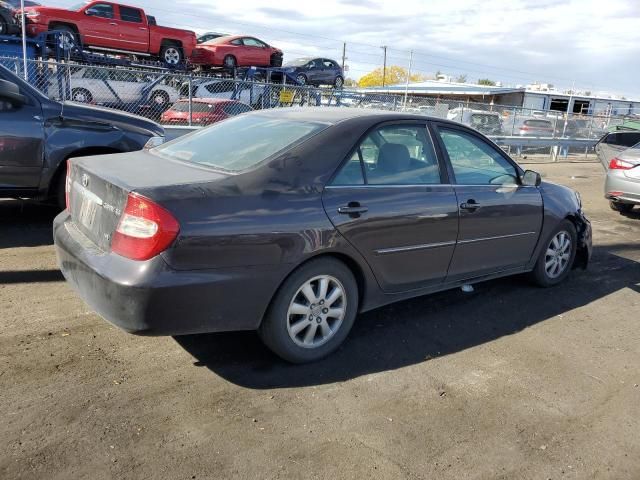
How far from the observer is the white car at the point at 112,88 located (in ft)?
35.1

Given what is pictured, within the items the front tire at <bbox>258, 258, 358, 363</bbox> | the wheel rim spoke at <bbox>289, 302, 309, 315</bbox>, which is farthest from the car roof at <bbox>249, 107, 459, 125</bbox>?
the wheel rim spoke at <bbox>289, 302, 309, 315</bbox>

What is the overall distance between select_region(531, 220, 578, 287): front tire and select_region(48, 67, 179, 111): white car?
860 cm

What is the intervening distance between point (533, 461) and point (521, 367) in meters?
1.05

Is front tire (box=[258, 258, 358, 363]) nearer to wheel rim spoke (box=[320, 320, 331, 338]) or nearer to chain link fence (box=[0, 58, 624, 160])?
wheel rim spoke (box=[320, 320, 331, 338])

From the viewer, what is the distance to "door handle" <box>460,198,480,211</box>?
4223 mm

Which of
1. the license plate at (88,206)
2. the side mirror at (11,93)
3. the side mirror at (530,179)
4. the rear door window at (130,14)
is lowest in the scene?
the license plate at (88,206)

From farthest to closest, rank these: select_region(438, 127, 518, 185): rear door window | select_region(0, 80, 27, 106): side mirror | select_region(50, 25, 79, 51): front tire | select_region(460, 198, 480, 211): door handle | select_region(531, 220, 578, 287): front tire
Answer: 1. select_region(50, 25, 79, 51): front tire
2. select_region(0, 80, 27, 106): side mirror
3. select_region(531, 220, 578, 287): front tire
4. select_region(438, 127, 518, 185): rear door window
5. select_region(460, 198, 480, 211): door handle

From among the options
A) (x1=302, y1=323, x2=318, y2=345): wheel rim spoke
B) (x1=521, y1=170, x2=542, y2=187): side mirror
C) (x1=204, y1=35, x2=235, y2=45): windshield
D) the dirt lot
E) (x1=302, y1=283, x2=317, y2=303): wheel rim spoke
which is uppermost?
(x1=204, y1=35, x2=235, y2=45): windshield

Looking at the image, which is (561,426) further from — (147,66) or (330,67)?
(330,67)

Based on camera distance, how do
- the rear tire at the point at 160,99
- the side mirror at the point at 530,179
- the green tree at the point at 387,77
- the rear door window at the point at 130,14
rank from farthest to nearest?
the green tree at the point at 387,77 → the rear door window at the point at 130,14 → the rear tire at the point at 160,99 → the side mirror at the point at 530,179

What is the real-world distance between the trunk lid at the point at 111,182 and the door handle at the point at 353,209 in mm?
775

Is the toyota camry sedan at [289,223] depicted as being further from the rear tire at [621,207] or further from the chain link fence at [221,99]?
the chain link fence at [221,99]

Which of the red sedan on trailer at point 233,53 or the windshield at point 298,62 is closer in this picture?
the red sedan on trailer at point 233,53

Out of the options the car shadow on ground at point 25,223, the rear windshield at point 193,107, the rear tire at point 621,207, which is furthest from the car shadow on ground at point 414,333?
the rear windshield at point 193,107
